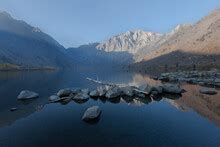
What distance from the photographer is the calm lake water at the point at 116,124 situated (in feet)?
75.1

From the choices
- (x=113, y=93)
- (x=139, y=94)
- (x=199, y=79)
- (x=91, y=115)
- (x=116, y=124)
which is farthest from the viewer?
(x=199, y=79)

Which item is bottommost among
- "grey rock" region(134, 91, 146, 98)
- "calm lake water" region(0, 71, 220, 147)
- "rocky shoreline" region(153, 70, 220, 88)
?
"calm lake water" region(0, 71, 220, 147)

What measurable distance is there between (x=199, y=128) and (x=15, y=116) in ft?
83.3

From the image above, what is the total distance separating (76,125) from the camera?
27953 mm

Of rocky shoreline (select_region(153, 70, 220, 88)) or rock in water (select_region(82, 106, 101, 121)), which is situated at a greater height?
rocky shoreline (select_region(153, 70, 220, 88))

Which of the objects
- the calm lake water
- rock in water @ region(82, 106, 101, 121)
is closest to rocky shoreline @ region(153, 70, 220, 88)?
the calm lake water

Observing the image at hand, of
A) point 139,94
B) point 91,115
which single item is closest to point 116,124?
point 91,115

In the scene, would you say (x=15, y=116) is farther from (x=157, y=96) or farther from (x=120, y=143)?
(x=157, y=96)

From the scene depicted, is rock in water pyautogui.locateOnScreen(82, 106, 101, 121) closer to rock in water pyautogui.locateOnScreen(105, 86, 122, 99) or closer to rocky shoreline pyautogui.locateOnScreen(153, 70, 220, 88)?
rock in water pyautogui.locateOnScreen(105, 86, 122, 99)

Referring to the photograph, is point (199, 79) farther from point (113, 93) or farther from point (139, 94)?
point (113, 93)

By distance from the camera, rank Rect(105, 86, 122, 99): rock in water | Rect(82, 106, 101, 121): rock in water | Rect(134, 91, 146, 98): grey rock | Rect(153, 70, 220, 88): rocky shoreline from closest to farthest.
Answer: Rect(82, 106, 101, 121): rock in water
Rect(105, 86, 122, 99): rock in water
Rect(134, 91, 146, 98): grey rock
Rect(153, 70, 220, 88): rocky shoreline

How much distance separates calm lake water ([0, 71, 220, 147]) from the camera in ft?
75.1

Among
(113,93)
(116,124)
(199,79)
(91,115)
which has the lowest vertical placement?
(116,124)

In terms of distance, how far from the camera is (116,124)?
94.4 feet
